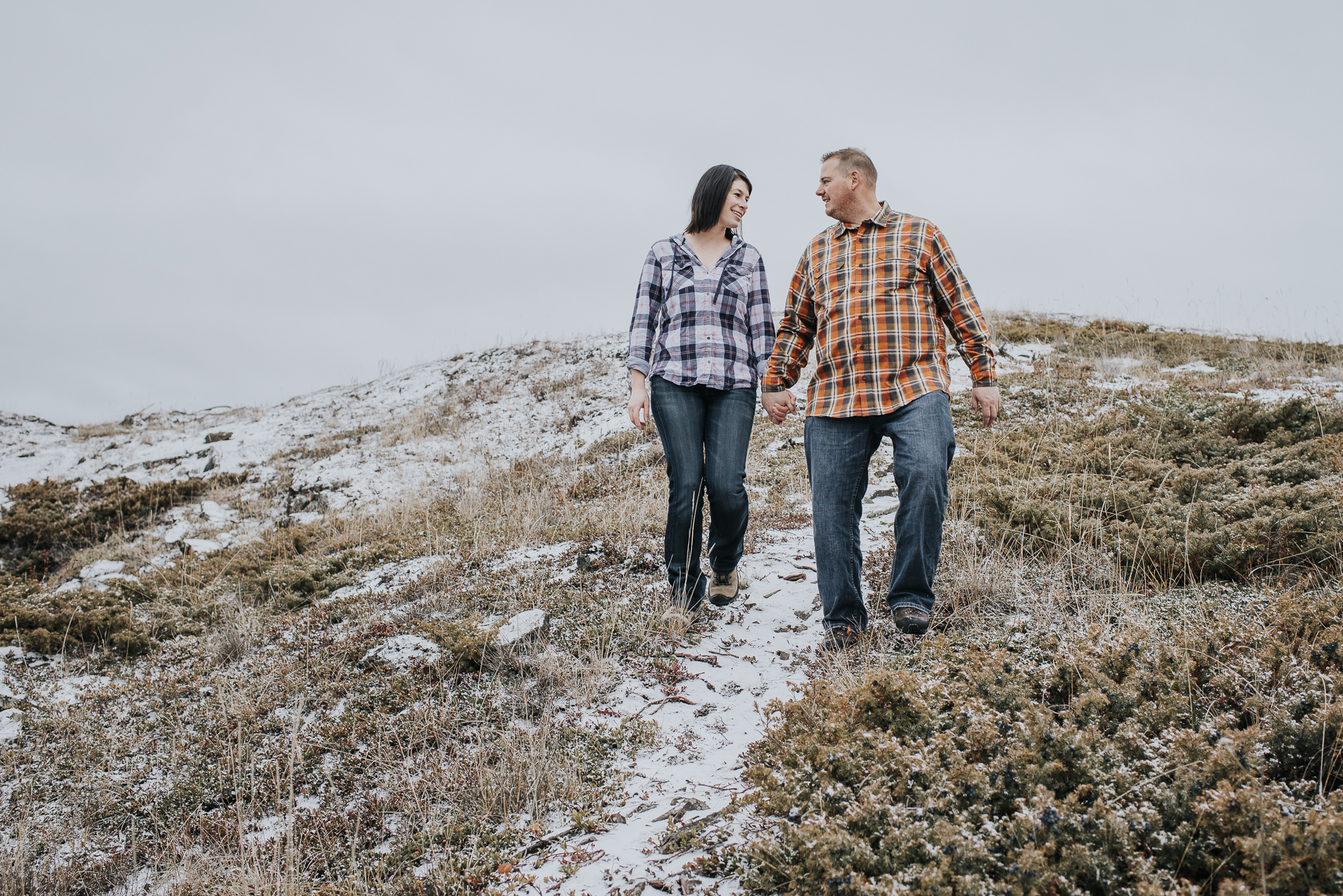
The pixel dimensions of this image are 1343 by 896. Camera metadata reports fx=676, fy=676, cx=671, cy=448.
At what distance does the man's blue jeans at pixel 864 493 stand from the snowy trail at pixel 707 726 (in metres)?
0.44

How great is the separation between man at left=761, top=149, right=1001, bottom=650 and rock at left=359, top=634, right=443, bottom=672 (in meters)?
2.15

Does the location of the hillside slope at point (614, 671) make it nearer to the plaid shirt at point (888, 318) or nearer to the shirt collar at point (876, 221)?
the plaid shirt at point (888, 318)

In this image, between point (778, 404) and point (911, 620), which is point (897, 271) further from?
point (911, 620)

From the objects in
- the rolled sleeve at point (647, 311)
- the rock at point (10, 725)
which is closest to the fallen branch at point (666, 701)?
the rolled sleeve at point (647, 311)

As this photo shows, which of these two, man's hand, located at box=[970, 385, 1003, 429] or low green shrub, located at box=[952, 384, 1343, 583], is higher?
man's hand, located at box=[970, 385, 1003, 429]

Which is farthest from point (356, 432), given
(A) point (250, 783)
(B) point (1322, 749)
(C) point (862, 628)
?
(B) point (1322, 749)

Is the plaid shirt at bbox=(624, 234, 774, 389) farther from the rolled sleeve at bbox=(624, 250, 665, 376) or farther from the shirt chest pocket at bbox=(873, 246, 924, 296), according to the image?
the shirt chest pocket at bbox=(873, 246, 924, 296)

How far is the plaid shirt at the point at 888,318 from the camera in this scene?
3125mm

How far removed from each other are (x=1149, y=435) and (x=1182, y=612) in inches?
137

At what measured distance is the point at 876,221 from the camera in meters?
3.26

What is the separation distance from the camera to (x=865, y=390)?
3.14 m

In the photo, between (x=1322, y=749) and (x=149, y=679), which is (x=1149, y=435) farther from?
(x=149, y=679)

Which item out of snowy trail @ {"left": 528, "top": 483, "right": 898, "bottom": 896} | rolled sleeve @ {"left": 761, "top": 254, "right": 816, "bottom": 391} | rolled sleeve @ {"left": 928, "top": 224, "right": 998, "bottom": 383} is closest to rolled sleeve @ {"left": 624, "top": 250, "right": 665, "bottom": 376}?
rolled sleeve @ {"left": 761, "top": 254, "right": 816, "bottom": 391}

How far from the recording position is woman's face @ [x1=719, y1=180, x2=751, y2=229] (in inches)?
148
